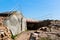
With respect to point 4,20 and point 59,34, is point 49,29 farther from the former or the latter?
point 4,20

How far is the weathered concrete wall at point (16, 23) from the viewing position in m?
9.68

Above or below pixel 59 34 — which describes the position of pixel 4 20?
above

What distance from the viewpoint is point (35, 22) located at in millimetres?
11633

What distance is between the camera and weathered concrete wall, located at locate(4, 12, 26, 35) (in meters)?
9.68

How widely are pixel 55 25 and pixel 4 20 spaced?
2.85 m

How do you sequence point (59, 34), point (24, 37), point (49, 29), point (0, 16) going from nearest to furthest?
point (59, 34) < point (49, 29) < point (24, 37) < point (0, 16)

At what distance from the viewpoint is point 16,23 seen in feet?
33.8

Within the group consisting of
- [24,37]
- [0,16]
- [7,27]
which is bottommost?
[24,37]

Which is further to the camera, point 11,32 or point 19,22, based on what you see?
point 19,22

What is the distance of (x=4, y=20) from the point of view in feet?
31.3

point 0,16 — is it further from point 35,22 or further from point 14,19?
point 35,22

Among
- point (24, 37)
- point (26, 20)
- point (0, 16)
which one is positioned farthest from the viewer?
point (26, 20)

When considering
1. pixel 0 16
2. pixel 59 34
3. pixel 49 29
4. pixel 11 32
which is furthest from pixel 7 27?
pixel 59 34

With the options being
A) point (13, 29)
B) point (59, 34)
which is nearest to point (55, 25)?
point (59, 34)
